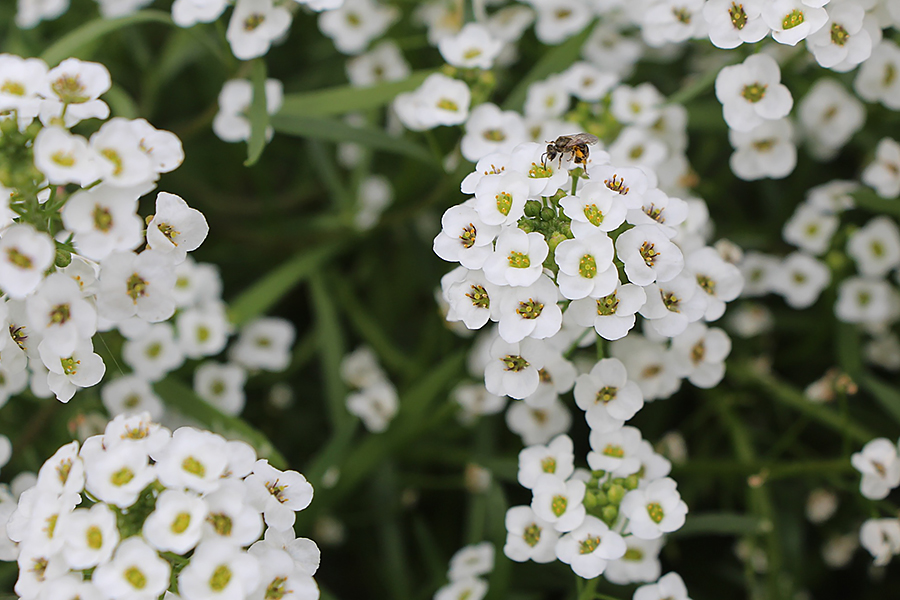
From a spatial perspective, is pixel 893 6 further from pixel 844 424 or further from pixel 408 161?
pixel 408 161

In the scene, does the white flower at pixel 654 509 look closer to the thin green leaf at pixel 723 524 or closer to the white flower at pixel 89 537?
the thin green leaf at pixel 723 524

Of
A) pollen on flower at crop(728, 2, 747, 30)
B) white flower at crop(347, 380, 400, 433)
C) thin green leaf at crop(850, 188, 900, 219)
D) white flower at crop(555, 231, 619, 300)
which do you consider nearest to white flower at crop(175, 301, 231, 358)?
white flower at crop(347, 380, 400, 433)

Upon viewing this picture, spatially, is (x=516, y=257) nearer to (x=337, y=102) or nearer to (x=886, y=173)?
(x=337, y=102)

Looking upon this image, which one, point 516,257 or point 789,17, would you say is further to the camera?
point 789,17

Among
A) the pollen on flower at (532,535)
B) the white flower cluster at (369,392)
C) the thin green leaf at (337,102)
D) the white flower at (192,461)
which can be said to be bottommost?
the white flower cluster at (369,392)

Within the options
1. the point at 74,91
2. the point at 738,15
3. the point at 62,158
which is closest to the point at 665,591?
the point at 738,15

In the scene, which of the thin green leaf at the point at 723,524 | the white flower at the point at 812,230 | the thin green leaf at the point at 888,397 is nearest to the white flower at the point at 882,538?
the thin green leaf at the point at 723,524
